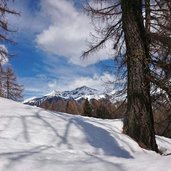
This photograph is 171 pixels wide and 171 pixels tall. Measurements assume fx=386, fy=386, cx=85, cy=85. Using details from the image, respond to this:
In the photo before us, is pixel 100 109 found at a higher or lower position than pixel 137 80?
higher

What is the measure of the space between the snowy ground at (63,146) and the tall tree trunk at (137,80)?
415mm

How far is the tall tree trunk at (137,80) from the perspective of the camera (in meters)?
9.40

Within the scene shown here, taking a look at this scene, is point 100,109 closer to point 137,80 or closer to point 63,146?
point 137,80

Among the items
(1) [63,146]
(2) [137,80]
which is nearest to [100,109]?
(2) [137,80]

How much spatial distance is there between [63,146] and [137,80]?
9.56 ft

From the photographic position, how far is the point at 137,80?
9477 mm

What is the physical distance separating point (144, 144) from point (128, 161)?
18.3 ft

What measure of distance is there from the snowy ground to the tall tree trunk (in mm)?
415

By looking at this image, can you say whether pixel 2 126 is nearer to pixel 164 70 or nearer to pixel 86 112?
pixel 164 70

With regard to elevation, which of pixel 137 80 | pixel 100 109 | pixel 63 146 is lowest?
pixel 63 146

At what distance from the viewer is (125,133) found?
1039 centimetres

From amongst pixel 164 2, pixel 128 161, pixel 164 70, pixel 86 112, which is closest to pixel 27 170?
pixel 128 161

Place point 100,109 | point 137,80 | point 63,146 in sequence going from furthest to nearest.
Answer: point 100,109, point 137,80, point 63,146

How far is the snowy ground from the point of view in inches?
158
